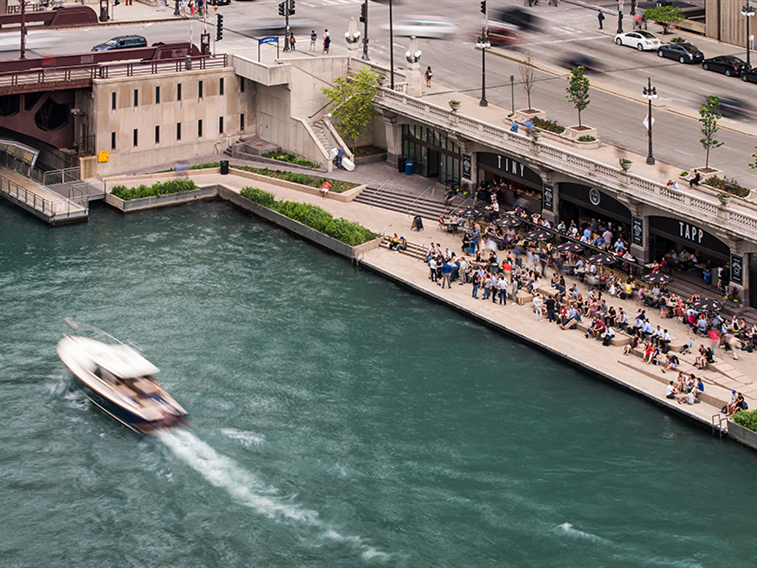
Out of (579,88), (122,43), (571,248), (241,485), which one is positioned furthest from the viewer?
(122,43)

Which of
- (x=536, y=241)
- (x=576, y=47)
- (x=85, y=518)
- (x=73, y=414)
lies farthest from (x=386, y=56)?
(x=85, y=518)

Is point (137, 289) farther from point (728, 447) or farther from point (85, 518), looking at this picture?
point (728, 447)

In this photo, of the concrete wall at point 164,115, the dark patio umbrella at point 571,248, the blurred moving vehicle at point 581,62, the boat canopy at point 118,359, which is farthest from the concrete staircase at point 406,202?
the boat canopy at point 118,359

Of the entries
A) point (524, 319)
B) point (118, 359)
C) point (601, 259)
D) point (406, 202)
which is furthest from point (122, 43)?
point (601, 259)

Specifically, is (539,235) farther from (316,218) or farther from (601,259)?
(316,218)

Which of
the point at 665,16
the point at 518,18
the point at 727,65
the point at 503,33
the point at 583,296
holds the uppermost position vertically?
the point at 518,18

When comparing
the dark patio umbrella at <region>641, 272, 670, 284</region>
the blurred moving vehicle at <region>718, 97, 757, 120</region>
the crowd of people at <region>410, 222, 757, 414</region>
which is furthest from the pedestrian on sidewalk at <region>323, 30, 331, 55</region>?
the dark patio umbrella at <region>641, 272, 670, 284</region>

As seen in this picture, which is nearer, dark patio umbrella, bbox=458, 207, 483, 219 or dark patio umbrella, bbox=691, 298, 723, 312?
dark patio umbrella, bbox=691, 298, 723, 312

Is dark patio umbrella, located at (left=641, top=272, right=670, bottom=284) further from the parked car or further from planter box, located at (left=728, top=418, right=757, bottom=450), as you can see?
the parked car
